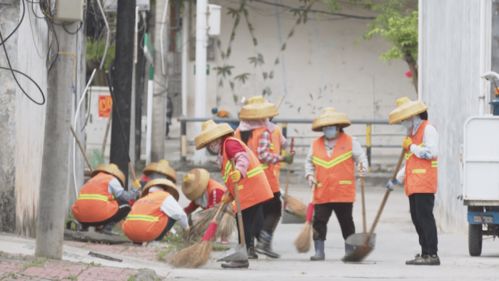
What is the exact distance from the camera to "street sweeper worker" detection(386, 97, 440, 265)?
540 inches

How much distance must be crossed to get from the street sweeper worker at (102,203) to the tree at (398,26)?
518 inches

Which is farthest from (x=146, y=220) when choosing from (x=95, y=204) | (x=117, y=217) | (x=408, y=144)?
(x=408, y=144)

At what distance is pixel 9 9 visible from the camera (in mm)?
14000

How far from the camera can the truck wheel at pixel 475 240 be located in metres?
15.5

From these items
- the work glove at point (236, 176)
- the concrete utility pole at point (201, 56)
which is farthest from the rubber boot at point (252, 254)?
the concrete utility pole at point (201, 56)

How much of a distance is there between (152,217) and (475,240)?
368 centimetres

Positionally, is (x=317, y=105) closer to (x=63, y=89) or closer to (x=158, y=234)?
(x=158, y=234)

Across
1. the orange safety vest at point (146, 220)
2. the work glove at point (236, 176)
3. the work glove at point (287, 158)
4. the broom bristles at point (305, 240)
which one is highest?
the work glove at point (287, 158)

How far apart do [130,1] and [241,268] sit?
602cm

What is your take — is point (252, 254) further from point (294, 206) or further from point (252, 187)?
point (294, 206)

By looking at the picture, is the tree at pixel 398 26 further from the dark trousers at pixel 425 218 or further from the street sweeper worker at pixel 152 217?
the dark trousers at pixel 425 218

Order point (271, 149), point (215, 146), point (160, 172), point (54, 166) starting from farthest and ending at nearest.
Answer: point (160, 172) < point (271, 149) < point (215, 146) < point (54, 166)

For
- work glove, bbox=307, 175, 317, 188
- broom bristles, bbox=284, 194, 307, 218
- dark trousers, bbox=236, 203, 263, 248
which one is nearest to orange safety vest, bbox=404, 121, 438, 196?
work glove, bbox=307, 175, 317, 188

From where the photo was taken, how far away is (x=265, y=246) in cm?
1520
